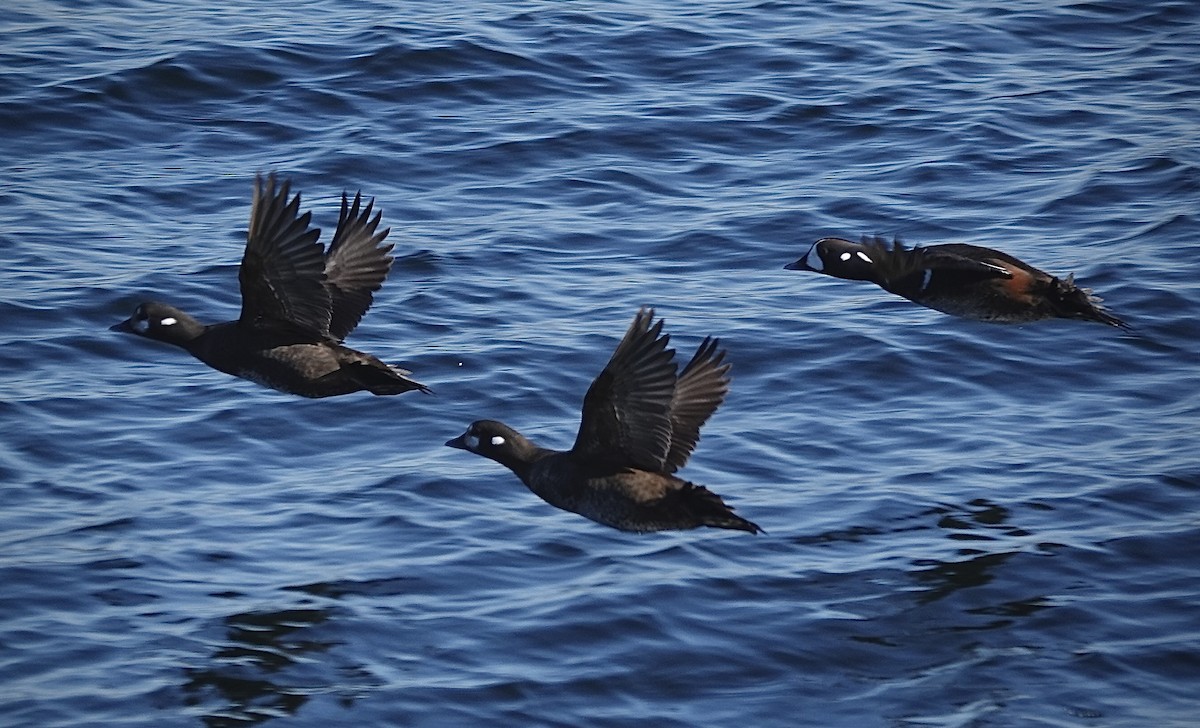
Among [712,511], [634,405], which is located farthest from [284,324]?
[712,511]

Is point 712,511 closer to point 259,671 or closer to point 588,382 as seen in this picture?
point 259,671

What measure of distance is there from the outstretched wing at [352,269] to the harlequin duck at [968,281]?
2.82m

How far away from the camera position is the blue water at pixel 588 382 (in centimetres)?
885

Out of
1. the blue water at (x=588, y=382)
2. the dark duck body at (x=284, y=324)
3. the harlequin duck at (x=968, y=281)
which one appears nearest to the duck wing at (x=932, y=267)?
the harlequin duck at (x=968, y=281)

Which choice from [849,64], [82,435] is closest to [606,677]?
[82,435]

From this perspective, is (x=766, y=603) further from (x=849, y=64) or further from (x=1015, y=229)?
(x=849, y=64)

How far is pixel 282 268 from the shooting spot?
9.27m

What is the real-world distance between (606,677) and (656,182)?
726 centimetres

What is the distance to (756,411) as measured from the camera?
11.5 m

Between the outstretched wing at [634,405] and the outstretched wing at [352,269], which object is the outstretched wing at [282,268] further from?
the outstretched wing at [634,405]

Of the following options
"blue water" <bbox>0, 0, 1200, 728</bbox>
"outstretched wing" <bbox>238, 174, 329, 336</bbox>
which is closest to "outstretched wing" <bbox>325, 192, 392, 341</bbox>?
"outstretched wing" <bbox>238, 174, 329, 336</bbox>

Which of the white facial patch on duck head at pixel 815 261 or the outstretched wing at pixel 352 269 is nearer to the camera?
the outstretched wing at pixel 352 269

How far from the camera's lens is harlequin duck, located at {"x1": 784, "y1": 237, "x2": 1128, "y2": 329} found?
10.6m

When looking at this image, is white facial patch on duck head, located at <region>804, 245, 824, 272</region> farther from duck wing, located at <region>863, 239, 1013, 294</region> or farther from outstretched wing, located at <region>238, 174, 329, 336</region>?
outstretched wing, located at <region>238, 174, 329, 336</region>
